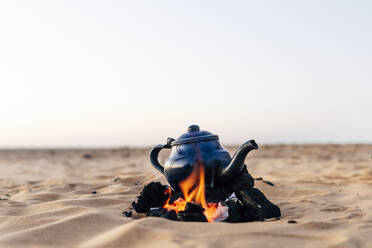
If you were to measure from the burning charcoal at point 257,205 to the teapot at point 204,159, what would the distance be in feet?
0.69

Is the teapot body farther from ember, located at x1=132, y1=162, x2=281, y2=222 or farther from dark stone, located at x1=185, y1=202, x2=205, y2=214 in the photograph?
dark stone, located at x1=185, y1=202, x2=205, y2=214

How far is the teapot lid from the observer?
389 centimetres

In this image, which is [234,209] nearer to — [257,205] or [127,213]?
[257,205]

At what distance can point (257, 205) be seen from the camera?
3.85 m

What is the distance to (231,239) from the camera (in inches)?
119

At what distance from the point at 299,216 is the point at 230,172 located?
3.17 feet

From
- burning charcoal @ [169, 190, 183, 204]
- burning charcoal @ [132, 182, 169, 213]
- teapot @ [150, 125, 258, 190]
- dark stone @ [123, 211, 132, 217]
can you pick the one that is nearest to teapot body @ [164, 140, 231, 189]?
teapot @ [150, 125, 258, 190]

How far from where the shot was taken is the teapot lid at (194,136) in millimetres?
3895

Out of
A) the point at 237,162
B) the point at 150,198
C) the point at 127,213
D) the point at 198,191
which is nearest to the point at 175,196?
the point at 150,198

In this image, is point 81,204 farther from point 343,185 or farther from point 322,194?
point 343,185

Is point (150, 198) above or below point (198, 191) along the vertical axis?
below

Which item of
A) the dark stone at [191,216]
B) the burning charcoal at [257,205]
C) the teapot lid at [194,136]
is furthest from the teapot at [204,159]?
the dark stone at [191,216]

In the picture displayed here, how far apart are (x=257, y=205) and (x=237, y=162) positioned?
464 millimetres

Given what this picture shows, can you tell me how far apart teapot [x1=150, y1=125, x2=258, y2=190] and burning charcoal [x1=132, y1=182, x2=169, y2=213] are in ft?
1.31
